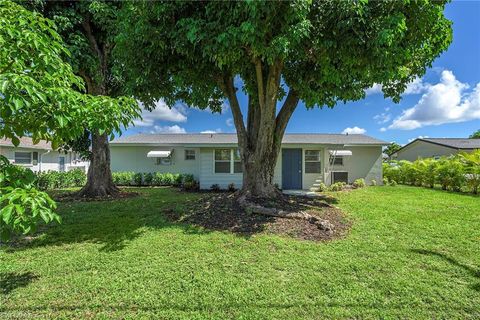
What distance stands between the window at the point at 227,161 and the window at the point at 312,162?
384 centimetres

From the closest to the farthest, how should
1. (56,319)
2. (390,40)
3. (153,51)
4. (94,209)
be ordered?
(56,319)
(390,40)
(153,51)
(94,209)

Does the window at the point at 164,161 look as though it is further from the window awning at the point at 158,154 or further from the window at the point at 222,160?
the window at the point at 222,160

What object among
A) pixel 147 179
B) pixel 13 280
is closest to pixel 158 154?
pixel 147 179

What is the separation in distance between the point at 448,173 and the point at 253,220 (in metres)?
12.1

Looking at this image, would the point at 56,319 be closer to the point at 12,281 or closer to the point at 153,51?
the point at 12,281

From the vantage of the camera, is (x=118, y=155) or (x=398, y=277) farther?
(x=118, y=155)

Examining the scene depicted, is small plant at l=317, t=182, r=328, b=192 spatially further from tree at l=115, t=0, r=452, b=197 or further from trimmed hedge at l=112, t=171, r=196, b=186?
trimmed hedge at l=112, t=171, r=196, b=186

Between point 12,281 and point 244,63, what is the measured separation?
20.1ft

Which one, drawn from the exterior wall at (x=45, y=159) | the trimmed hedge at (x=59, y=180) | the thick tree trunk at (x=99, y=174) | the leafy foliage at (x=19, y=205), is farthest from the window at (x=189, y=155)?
the leafy foliage at (x=19, y=205)

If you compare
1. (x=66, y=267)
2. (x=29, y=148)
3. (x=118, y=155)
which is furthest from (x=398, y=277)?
(x=29, y=148)

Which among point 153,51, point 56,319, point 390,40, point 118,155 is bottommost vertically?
point 56,319

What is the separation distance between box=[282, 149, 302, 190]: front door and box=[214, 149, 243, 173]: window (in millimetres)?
2552

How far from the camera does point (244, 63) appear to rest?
6.51 m

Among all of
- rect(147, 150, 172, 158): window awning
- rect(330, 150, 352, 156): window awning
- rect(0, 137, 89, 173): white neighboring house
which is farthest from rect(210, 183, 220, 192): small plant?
rect(0, 137, 89, 173): white neighboring house
